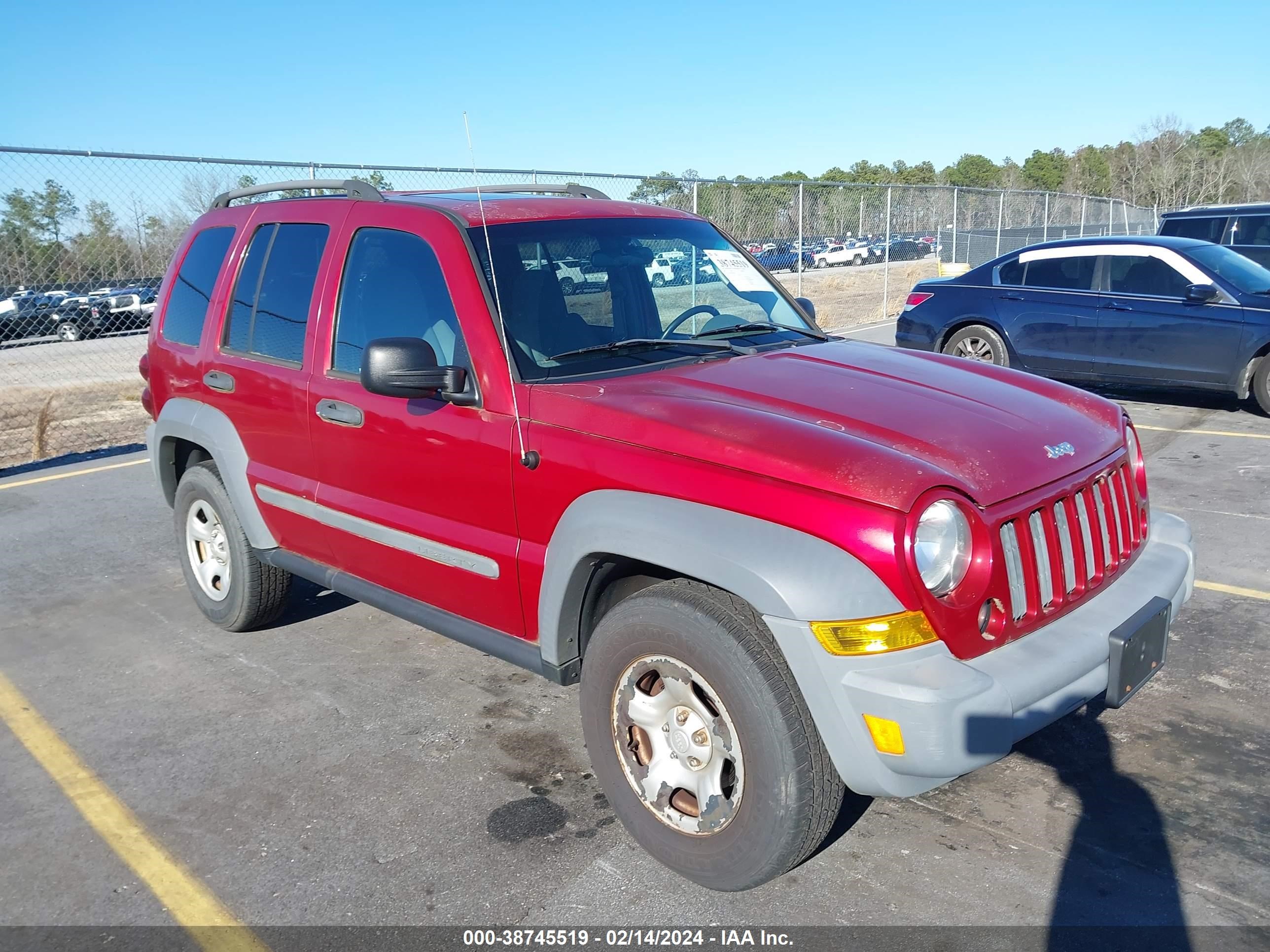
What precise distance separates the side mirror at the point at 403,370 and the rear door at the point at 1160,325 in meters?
7.95

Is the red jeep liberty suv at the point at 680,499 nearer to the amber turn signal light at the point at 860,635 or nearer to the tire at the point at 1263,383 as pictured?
the amber turn signal light at the point at 860,635

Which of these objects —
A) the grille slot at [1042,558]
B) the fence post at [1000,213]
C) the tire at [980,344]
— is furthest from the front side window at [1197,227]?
the grille slot at [1042,558]

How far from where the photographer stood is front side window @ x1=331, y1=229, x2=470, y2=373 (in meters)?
3.64

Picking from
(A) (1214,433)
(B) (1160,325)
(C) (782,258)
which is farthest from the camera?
(C) (782,258)

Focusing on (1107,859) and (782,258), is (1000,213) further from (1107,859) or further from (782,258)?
(1107,859)

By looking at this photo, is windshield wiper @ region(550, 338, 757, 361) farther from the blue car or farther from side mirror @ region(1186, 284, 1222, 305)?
side mirror @ region(1186, 284, 1222, 305)

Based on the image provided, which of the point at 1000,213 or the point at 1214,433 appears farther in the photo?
the point at 1000,213

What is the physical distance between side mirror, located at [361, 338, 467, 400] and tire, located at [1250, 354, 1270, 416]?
8101 millimetres

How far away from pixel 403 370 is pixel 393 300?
2.20 feet

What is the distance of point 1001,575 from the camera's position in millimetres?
2760

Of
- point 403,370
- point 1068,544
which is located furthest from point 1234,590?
point 403,370

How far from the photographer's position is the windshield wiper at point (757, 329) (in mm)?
3971

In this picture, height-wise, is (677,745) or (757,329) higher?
(757,329)

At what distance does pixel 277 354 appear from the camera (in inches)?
170
